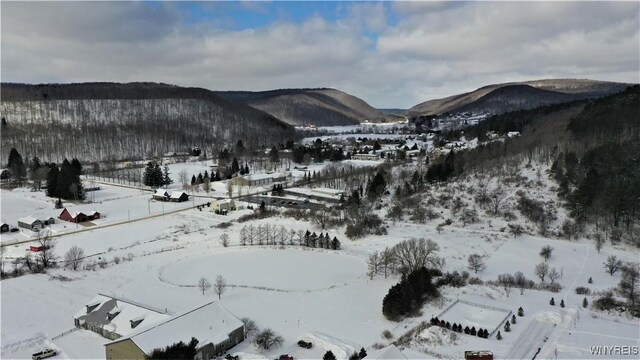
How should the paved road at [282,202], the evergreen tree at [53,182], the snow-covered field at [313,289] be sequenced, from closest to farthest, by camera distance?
the snow-covered field at [313,289] < the paved road at [282,202] < the evergreen tree at [53,182]

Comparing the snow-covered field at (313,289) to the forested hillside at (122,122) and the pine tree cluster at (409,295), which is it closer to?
the pine tree cluster at (409,295)

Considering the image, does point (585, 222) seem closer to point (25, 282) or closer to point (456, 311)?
point (456, 311)

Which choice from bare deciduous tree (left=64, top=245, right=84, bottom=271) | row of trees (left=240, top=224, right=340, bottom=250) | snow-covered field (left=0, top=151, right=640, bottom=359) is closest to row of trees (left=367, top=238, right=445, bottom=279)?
snow-covered field (left=0, top=151, right=640, bottom=359)

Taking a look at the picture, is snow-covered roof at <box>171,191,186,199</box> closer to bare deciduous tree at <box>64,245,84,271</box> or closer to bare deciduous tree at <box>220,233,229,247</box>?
bare deciduous tree at <box>220,233,229,247</box>

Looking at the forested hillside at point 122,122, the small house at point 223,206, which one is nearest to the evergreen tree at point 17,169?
the forested hillside at point 122,122

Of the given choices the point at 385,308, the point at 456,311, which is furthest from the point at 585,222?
the point at 385,308

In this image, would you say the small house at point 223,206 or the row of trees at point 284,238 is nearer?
the row of trees at point 284,238
